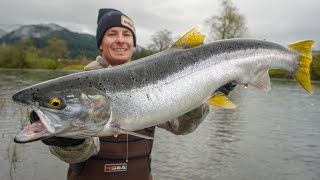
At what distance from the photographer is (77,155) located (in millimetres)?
3381

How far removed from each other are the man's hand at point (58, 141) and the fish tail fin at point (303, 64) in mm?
2658

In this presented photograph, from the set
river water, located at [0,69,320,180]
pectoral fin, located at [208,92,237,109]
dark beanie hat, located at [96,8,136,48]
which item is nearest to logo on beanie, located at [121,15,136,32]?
dark beanie hat, located at [96,8,136,48]

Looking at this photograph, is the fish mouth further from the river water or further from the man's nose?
the river water

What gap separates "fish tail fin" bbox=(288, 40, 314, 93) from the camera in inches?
168

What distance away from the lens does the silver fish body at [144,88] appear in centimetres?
290

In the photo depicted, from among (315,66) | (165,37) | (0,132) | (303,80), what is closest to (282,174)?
(303,80)

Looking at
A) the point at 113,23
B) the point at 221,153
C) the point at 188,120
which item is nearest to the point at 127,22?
the point at 113,23

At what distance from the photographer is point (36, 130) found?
2.76 metres

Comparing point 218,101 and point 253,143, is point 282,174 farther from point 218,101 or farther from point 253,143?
point 218,101

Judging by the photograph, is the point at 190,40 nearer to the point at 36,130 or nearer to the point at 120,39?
the point at 120,39

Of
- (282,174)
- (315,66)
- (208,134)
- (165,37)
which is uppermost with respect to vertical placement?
(165,37)

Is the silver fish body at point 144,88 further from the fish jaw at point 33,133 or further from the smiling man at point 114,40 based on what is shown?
the smiling man at point 114,40

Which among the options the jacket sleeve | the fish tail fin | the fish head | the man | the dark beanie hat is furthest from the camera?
the dark beanie hat

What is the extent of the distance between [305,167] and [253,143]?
267 cm
